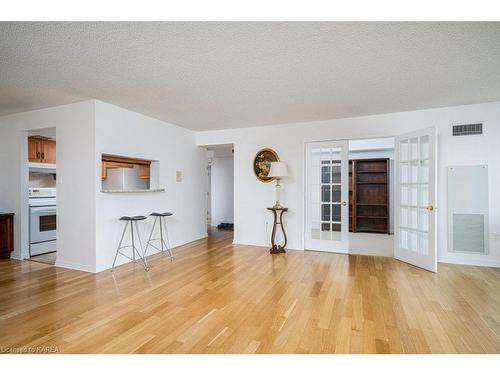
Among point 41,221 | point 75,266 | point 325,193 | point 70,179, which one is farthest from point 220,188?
point 75,266

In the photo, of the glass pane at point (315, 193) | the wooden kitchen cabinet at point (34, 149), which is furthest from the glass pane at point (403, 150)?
the wooden kitchen cabinet at point (34, 149)

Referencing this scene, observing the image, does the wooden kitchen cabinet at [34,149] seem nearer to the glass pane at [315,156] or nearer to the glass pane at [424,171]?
the glass pane at [315,156]

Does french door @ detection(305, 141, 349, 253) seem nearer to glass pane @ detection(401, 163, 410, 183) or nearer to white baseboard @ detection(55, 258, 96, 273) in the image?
glass pane @ detection(401, 163, 410, 183)

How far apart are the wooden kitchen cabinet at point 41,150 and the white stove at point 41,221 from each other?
59 centimetres

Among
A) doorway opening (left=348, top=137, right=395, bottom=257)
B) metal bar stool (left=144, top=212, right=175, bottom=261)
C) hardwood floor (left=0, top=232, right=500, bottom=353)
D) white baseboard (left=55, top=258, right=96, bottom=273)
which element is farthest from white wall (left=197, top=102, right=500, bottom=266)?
white baseboard (left=55, top=258, right=96, bottom=273)

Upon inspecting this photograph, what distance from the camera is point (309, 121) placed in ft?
15.8

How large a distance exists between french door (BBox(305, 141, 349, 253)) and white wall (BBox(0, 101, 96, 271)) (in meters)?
3.50

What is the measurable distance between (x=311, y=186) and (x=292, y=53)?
293cm

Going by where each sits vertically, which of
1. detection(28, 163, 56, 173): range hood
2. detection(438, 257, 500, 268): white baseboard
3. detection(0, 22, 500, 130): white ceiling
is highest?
detection(0, 22, 500, 130): white ceiling

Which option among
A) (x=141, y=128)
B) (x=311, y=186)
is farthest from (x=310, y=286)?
(x=141, y=128)

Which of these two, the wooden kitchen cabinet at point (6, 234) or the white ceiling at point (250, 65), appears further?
the wooden kitchen cabinet at point (6, 234)

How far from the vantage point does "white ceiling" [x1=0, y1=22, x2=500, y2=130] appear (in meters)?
1.99

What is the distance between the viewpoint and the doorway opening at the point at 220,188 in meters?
8.00
